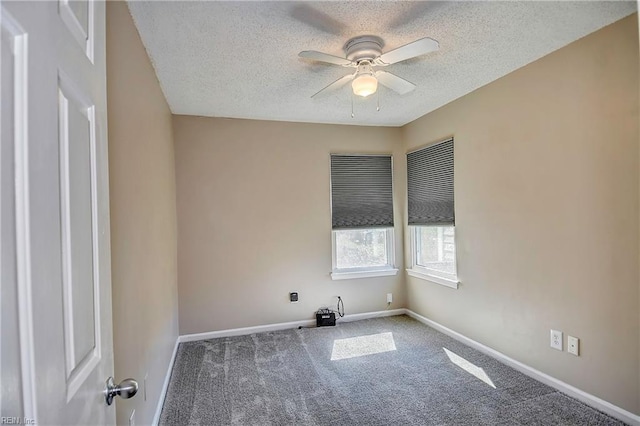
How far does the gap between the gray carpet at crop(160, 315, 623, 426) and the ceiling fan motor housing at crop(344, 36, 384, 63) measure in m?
2.41

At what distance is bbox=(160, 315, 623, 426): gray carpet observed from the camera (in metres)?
2.26

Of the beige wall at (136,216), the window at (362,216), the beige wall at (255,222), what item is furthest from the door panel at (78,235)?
the window at (362,216)

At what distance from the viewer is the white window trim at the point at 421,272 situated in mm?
3600

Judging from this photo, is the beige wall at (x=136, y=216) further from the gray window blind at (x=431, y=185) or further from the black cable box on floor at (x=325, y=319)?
the gray window blind at (x=431, y=185)

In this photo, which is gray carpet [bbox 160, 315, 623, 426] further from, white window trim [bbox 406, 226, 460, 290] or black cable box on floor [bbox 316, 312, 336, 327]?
white window trim [bbox 406, 226, 460, 290]

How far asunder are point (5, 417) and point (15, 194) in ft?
1.01

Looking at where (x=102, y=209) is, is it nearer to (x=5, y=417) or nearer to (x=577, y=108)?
(x=5, y=417)

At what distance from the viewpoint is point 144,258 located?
2000mm

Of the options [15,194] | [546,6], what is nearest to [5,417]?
[15,194]

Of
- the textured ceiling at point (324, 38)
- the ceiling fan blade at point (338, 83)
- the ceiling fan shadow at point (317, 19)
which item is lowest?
the ceiling fan blade at point (338, 83)

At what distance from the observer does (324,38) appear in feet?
7.12

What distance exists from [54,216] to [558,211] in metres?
2.93

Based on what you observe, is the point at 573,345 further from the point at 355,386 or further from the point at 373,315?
the point at 373,315

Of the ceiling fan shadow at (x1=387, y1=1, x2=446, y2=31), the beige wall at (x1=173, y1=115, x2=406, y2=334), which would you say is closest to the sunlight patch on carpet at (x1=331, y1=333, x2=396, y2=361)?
the beige wall at (x1=173, y1=115, x2=406, y2=334)
